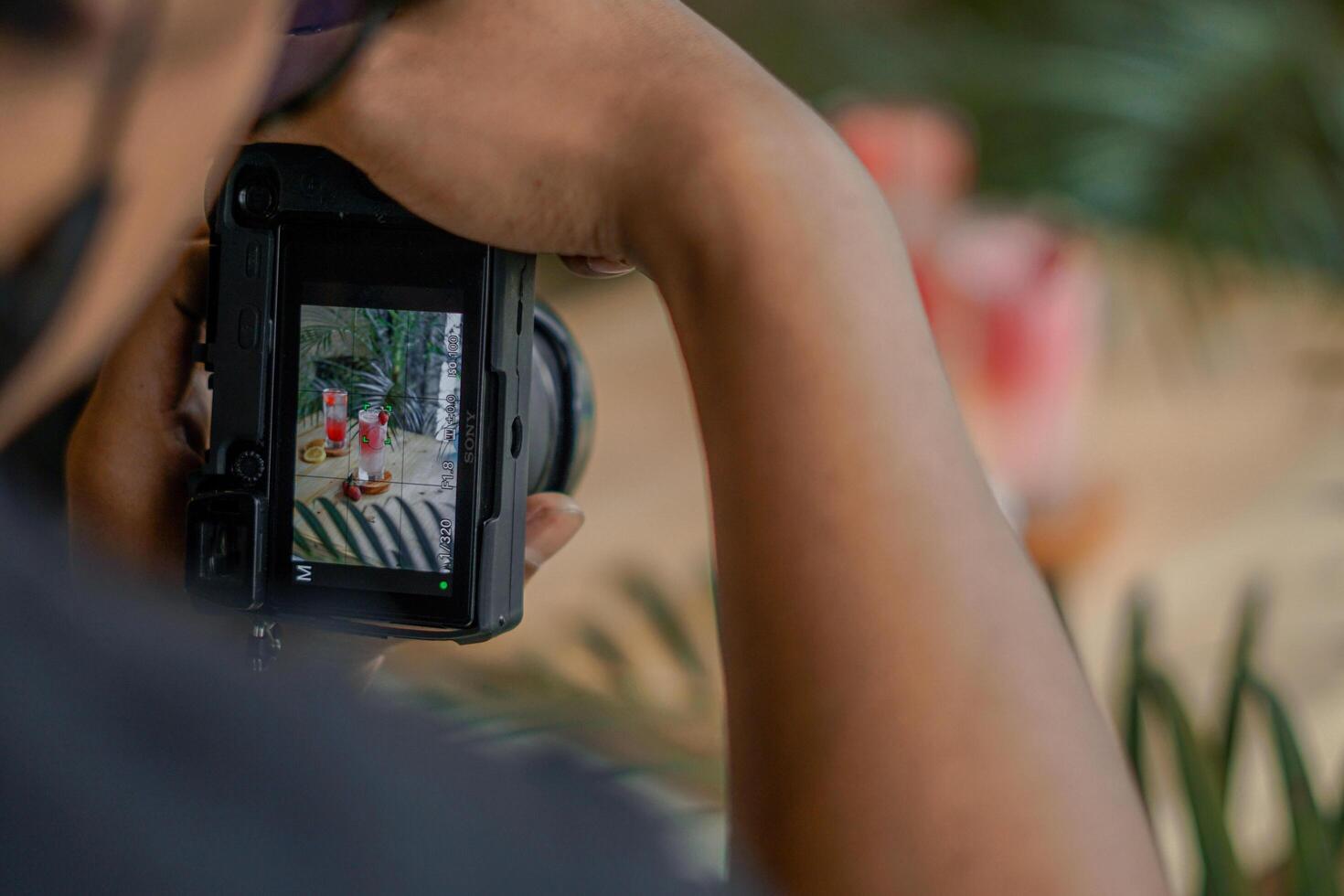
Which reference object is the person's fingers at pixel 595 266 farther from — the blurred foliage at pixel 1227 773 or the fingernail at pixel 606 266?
the blurred foliage at pixel 1227 773

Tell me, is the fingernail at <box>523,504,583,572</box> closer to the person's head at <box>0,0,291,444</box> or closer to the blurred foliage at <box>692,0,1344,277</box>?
the person's head at <box>0,0,291,444</box>

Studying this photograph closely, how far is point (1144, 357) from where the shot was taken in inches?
44.4

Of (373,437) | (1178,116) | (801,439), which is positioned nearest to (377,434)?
(373,437)

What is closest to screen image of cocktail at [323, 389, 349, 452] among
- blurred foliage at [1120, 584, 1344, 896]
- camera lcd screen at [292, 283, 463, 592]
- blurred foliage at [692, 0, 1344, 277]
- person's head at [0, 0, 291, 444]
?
camera lcd screen at [292, 283, 463, 592]

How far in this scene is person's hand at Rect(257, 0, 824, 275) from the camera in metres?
0.25

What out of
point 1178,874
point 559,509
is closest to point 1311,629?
point 1178,874

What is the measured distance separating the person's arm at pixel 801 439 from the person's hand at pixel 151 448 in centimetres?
6

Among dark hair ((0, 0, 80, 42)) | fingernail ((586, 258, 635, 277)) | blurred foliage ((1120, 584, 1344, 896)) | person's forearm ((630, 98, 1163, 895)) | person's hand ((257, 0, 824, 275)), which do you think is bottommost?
blurred foliage ((1120, 584, 1344, 896))

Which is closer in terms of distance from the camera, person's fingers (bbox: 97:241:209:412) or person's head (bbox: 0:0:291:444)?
person's head (bbox: 0:0:291:444)

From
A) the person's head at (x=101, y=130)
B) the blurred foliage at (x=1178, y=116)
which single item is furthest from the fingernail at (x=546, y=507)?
the blurred foliage at (x=1178, y=116)

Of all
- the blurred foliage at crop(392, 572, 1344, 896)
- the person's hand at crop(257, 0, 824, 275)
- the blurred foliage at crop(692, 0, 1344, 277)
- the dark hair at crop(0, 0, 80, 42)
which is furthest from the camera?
the blurred foliage at crop(692, 0, 1344, 277)

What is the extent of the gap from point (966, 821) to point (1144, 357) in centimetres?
99

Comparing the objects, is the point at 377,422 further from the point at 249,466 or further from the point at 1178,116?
the point at 1178,116

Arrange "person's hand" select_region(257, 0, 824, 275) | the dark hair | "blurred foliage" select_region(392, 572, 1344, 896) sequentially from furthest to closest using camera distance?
1. "blurred foliage" select_region(392, 572, 1344, 896)
2. "person's hand" select_region(257, 0, 824, 275)
3. the dark hair
